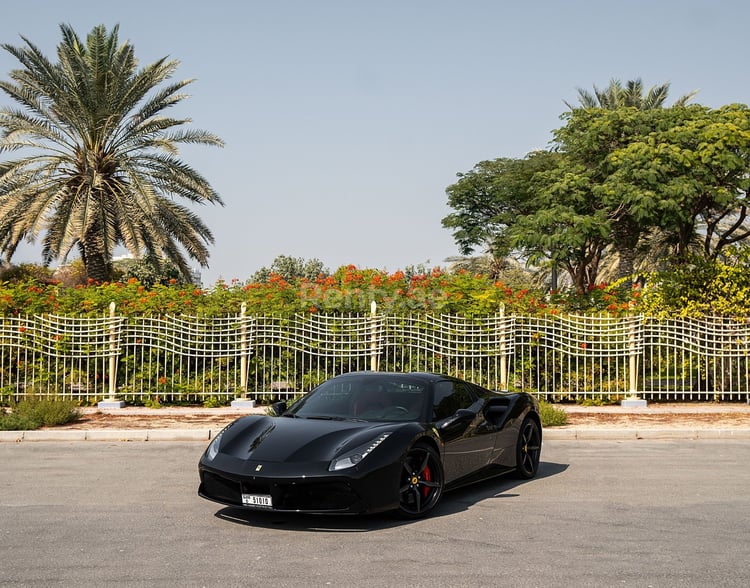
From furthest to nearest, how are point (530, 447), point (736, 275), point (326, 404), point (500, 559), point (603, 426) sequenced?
point (736, 275), point (603, 426), point (530, 447), point (326, 404), point (500, 559)

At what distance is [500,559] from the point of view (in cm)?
612

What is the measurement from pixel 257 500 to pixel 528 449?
3837mm

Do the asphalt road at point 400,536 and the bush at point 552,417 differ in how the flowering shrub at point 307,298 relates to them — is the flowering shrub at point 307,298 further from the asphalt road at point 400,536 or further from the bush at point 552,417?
the asphalt road at point 400,536

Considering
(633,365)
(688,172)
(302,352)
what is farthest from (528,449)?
(688,172)

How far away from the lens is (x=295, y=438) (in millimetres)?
7457

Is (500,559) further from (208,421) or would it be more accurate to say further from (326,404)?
(208,421)

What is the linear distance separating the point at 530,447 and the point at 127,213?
21019 millimetres

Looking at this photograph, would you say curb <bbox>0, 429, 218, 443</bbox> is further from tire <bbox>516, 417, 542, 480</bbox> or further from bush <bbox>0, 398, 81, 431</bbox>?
tire <bbox>516, 417, 542, 480</bbox>

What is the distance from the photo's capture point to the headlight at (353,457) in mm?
6989

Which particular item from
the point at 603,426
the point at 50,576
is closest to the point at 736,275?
the point at 603,426

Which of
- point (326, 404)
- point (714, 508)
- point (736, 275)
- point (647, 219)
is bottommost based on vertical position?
point (714, 508)

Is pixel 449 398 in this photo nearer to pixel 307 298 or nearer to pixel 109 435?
pixel 109 435

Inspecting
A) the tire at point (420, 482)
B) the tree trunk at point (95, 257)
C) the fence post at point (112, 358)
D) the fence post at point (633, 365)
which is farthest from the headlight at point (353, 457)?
the tree trunk at point (95, 257)

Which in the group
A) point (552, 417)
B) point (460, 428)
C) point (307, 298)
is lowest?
point (552, 417)
